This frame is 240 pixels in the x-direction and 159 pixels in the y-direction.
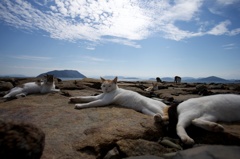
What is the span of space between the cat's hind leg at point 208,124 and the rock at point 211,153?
0.46m

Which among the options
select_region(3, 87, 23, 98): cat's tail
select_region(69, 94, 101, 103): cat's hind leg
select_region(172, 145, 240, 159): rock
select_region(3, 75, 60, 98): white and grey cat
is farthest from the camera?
select_region(3, 75, 60, 98): white and grey cat

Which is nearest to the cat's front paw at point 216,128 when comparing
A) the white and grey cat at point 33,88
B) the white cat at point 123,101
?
the white cat at point 123,101

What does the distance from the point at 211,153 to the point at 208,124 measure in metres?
0.79

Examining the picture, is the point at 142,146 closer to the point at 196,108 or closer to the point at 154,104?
the point at 196,108

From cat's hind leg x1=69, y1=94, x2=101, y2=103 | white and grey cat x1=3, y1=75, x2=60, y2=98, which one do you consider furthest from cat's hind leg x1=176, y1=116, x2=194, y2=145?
white and grey cat x1=3, y1=75, x2=60, y2=98

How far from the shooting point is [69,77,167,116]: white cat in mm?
5412

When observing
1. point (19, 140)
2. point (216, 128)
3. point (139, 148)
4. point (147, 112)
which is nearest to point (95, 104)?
point (147, 112)

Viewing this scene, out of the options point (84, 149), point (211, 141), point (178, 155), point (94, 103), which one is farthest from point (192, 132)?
point (94, 103)

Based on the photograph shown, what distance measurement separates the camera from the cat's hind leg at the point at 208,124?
351cm

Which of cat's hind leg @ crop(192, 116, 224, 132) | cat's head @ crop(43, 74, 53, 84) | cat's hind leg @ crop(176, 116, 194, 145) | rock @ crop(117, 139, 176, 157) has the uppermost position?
cat's head @ crop(43, 74, 53, 84)

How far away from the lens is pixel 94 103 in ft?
18.8

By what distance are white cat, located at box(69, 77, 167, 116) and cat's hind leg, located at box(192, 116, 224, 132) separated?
145cm

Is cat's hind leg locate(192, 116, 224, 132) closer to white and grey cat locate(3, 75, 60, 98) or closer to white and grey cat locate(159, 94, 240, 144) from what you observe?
white and grey cat locate(159, 94, 240, 144)

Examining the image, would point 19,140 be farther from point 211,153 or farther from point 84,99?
point 84,99
